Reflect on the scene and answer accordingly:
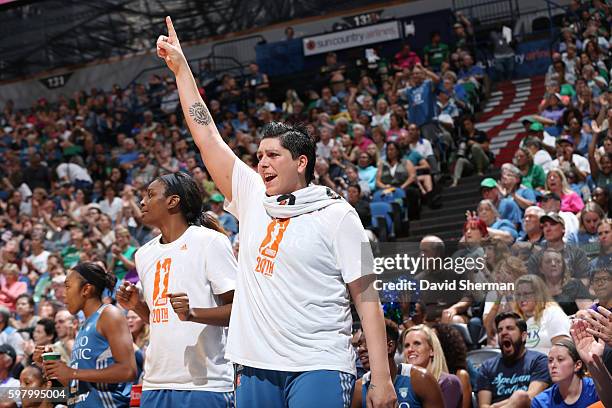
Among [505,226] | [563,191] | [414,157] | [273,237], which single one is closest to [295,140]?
[273,237]

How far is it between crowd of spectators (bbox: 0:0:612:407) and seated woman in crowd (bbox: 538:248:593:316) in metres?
0.01

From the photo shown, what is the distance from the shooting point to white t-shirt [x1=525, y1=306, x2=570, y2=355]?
6.56 metres

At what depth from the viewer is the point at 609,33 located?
13750 millimetres

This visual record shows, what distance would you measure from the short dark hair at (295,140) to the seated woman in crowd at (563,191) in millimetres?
6120

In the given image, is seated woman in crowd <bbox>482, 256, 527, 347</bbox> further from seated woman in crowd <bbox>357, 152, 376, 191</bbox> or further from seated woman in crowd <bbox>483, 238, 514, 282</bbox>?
seated woman in crowd <bbox>357, 152, 376, 191</bbox>

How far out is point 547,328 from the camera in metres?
6.63

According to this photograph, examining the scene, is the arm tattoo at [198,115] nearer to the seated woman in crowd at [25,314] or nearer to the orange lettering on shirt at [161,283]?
the orange lettering on shirt at [161,283]

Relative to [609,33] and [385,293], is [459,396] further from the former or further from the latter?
[609,33]

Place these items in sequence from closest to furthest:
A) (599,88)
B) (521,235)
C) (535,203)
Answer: (521,235)
(535,203)
(599,88)

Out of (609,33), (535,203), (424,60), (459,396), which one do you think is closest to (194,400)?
(459,396)

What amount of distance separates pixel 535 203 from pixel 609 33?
5.31m

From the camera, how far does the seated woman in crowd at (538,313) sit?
6.59 meters

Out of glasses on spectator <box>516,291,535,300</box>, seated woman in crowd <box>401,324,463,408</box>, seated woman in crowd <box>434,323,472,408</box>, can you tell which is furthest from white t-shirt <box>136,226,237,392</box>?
glasses on spectator <box>516,291,535,300</box>

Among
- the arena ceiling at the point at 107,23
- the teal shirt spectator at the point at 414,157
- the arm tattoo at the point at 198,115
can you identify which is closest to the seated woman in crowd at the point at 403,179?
the teal shirt spectator at the point at 414,157
